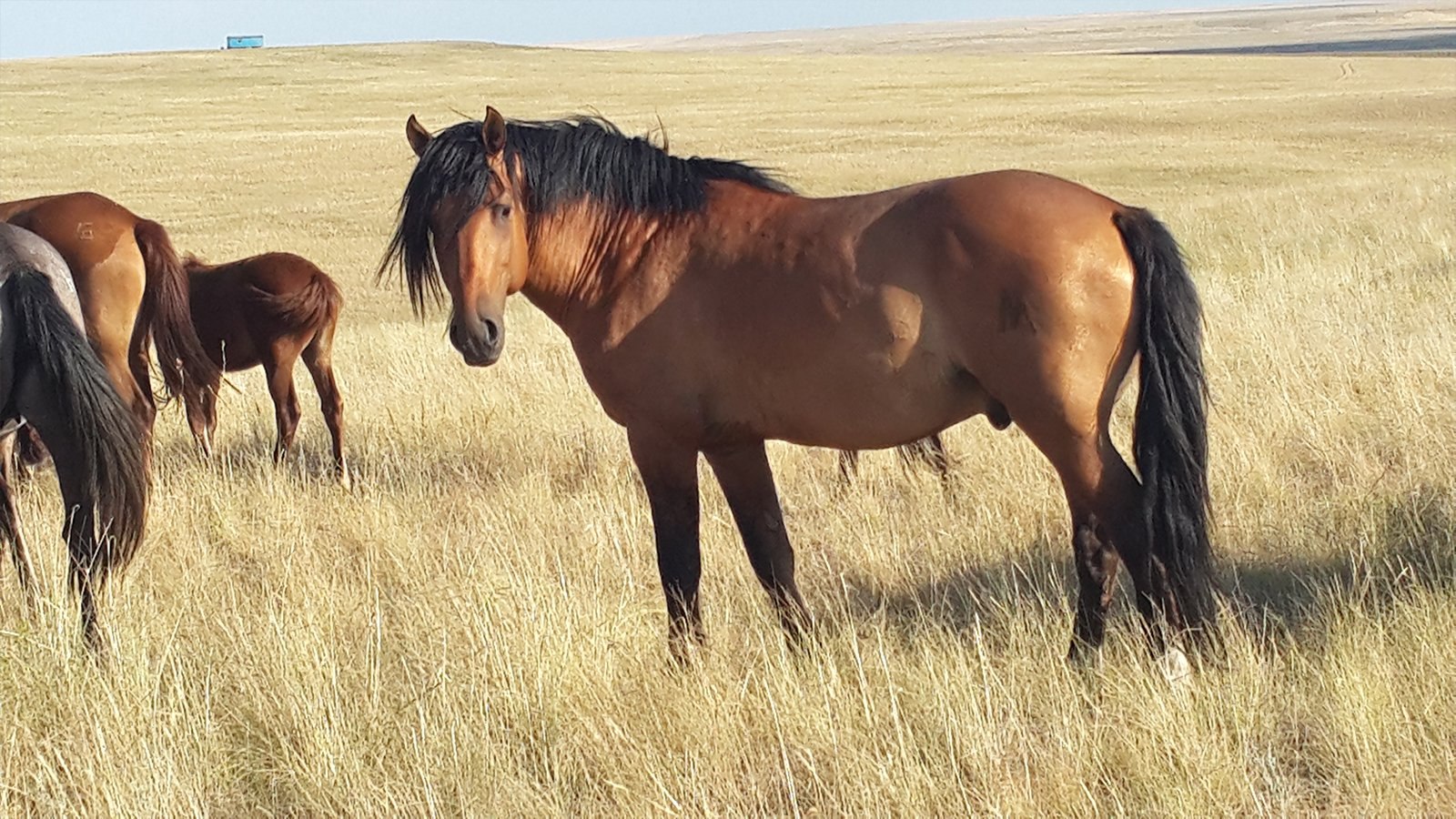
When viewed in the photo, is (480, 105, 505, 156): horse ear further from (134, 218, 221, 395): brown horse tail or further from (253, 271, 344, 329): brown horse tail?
(253, 271, 344, 329): brown horse tail

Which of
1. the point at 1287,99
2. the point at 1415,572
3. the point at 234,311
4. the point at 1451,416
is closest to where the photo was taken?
the point at 1415,572

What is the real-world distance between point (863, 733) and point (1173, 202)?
19604mm

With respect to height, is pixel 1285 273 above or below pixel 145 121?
above

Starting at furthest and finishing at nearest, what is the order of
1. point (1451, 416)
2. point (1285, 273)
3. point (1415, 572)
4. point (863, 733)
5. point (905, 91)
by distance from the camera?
point (905, 91) → point (1285, 273) → point (1451, 416) → point (1415, 572) → point (863, 733)

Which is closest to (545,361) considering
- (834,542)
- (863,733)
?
(834,542)

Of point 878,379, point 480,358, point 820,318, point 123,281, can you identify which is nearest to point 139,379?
point 123,281

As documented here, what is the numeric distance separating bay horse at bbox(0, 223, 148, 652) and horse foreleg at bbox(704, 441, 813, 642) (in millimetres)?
2004

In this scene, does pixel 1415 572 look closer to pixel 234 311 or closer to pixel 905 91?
pixel 234 311

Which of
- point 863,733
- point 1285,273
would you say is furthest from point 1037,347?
point 1285,273

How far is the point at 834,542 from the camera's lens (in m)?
5.34

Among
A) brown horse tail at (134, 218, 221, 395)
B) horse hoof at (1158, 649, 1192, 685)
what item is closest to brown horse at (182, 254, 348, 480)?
brown horse tail at (134, 218, 221, 395)

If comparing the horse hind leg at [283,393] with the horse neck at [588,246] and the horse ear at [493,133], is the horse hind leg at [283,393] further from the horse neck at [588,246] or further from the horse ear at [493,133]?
the horse ear at [493,133]

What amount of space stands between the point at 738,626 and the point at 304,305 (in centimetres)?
504

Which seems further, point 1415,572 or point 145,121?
point 145,121
